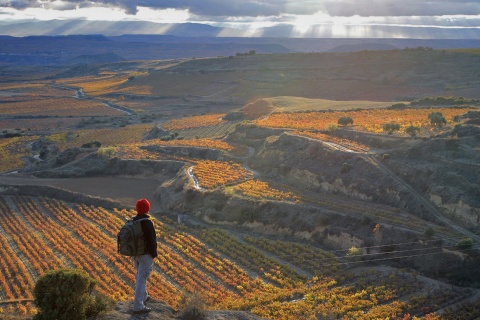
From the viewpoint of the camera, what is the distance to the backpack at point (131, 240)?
1267 cm

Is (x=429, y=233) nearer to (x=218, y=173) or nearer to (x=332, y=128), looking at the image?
(x=218, y=173)

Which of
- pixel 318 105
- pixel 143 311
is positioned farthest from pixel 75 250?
pixel 318 105

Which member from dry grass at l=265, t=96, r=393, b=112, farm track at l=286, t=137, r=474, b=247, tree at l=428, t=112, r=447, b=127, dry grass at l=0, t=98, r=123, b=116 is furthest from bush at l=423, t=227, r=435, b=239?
dry grass at l=0, t=98, r=123, b=116

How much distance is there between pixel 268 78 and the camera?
144m

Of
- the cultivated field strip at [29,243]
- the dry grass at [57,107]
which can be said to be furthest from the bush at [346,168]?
the dry grass at [57,107]

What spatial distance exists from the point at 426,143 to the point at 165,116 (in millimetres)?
81111

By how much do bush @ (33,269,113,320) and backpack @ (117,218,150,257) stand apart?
4.35ft

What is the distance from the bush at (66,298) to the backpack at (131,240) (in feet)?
4.35

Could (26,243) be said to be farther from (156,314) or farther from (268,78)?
(268,78)

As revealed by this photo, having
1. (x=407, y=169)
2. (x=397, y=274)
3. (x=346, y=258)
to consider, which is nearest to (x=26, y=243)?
(x=346, y=258)

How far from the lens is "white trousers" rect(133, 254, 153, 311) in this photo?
12773 mm

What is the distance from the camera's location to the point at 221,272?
29.0 meters

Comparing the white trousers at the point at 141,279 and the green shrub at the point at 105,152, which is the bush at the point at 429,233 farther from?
the green shrub at the point at 105,152

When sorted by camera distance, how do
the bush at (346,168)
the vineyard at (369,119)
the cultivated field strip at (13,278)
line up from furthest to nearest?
the vineyard at (369,119) < the bush at (346,168) < the cultivated field strip at (13,278)
